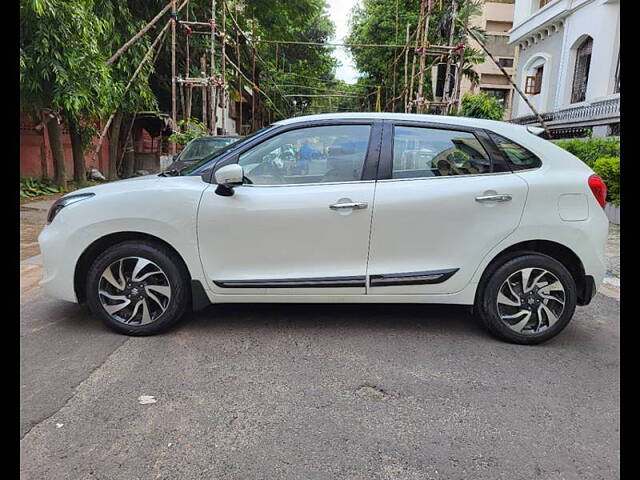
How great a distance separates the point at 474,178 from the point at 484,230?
1.34 feet

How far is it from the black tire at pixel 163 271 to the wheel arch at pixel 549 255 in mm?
2322

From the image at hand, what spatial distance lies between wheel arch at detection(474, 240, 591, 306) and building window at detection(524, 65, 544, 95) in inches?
745

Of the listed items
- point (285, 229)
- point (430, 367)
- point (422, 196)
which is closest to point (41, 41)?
point (285, 229)

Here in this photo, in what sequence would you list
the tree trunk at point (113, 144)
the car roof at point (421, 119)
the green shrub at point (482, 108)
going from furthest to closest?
the green shrub at point (482, 108)
the tree trunk at point (113, 144)
the car roof at point (421, 119)

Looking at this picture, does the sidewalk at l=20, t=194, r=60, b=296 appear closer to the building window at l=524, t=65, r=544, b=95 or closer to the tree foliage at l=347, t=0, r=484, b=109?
the tree foliage at l=347, t=0, r=484, b=109

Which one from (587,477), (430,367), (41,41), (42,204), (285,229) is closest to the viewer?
(587,477)

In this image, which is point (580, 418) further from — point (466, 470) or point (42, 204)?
A: point (42, 204)

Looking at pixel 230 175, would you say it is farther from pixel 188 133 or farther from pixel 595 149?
pixel 188 133

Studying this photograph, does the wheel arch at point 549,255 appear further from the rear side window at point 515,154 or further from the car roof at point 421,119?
the car roof at point 421,119

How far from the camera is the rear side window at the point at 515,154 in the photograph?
3715 mm

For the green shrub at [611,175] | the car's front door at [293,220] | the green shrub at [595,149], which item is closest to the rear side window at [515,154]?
the car's front door at [293,220]

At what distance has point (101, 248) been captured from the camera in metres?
3.69

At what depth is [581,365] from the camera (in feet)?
11.3

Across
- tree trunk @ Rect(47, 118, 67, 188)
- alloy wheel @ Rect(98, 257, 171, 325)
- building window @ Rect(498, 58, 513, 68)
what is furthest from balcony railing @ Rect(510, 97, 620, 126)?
building window @ Rect(498, 58, 513, 68)
